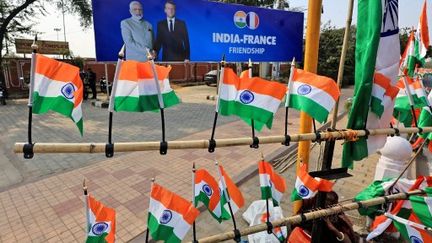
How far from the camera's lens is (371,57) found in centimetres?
213

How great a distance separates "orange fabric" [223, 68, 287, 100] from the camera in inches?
75.1

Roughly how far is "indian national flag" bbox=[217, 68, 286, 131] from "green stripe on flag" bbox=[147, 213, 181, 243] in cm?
93

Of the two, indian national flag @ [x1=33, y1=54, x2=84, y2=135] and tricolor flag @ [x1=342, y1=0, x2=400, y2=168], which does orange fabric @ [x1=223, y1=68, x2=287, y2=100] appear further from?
indian national flag @ [x1=33, y1=54, x2=84, y2=135]

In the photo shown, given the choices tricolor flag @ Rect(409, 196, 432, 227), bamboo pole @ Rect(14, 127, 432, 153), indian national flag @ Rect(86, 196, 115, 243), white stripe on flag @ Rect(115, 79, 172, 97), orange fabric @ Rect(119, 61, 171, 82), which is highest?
orange fabric @ Rect(119, 61, 171, 82)

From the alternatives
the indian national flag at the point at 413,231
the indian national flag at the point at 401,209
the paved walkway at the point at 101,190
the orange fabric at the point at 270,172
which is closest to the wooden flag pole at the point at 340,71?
the orange fabric at the point at 270,172

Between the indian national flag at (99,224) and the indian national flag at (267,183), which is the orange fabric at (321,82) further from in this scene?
the indian national flag at (99,224)

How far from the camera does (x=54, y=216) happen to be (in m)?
4.19

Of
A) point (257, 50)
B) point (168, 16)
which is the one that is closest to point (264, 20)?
point (257, 50)

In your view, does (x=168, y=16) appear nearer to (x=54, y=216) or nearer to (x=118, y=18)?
(x=118, y=18)

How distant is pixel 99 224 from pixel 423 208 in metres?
2.83

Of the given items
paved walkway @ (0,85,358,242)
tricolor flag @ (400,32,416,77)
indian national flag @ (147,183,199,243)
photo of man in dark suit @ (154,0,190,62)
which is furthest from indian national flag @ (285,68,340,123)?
photo of man in dark suit @ (154,0,190,62)

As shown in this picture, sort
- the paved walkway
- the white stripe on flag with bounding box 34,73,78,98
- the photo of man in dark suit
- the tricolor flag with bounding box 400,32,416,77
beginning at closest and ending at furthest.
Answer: the white stripe on flag with bounding box 34,73,78,98 → the paved walkway → the tricolor flag with bounding box 400,32,416,77 → the photo of man in dark suit

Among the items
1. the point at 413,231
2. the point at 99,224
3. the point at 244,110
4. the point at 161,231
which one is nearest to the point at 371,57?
the point at 244,110

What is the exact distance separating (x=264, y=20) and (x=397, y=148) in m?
5.26
